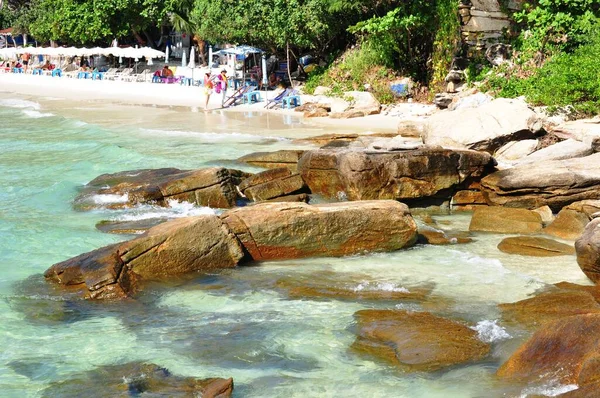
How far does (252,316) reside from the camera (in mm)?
9234

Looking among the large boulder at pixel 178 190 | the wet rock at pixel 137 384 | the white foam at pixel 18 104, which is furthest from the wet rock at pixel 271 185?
the white foam at pixel 18 104

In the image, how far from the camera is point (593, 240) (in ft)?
32.1

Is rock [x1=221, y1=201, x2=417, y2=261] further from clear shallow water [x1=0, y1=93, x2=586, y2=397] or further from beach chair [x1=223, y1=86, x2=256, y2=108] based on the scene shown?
beach chair [x1=223, y1=86, x2=256, y2=108]

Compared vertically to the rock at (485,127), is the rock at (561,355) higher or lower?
lower

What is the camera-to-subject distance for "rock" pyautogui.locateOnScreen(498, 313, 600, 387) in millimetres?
6473

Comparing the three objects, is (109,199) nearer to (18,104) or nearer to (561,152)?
(561,152)

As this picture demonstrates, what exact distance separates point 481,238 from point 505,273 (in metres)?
1.99

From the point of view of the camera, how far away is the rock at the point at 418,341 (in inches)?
304

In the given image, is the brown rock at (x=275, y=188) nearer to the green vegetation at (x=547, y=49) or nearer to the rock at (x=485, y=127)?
the rock at (x=485, y=127)

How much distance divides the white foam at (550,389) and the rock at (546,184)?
24.4ft

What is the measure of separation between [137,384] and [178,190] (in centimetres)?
741

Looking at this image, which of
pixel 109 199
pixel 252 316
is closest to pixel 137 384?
pixel 252 316

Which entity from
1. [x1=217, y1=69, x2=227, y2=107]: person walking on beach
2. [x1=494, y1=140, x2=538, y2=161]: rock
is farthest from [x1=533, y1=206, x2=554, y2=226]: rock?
[x1=217, y1=69, x2=227, y2=107]: person walking on beach

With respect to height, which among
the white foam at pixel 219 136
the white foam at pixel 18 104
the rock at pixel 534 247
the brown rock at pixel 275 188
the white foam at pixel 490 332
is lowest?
the white foam at pixel 18 104
